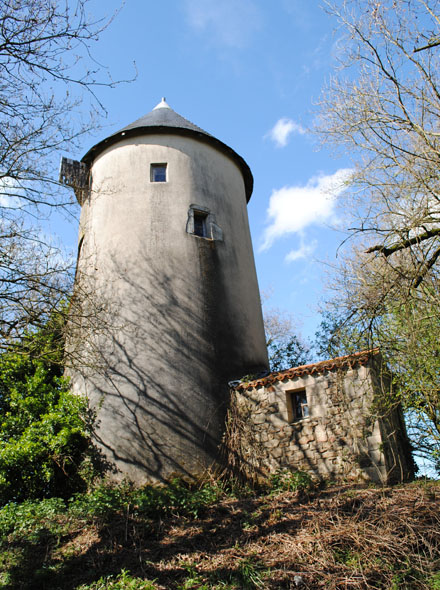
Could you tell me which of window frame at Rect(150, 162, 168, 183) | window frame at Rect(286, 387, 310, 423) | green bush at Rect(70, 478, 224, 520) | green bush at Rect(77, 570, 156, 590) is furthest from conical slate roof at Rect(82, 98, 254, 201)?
green bush at Rect(77, 570, 156, 590)

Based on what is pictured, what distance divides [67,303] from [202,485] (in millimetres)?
4261

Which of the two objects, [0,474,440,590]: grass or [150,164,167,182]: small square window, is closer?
[0,474,440,590]: grass

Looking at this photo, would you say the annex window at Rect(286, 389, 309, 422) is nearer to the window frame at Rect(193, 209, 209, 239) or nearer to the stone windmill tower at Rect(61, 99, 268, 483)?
the stone windmill tower at Rect(61, 99, 268, 483)

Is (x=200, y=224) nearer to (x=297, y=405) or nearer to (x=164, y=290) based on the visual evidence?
(x=164, y=290)

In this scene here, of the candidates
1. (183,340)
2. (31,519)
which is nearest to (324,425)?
(183,340)

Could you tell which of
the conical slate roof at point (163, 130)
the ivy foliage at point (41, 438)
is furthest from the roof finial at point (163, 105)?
the ivy foliage at point (41, 438)

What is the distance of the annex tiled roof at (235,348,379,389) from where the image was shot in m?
8.51

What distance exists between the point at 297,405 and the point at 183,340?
2.71 meters

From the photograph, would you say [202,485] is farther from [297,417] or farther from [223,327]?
[223,327]

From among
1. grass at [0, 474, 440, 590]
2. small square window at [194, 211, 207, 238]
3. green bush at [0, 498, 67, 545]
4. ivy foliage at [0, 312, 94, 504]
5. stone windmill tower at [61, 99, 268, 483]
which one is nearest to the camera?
grass at [0, 474, 440, 590]

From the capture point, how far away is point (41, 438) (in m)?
8.69

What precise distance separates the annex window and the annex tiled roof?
14.2 inches

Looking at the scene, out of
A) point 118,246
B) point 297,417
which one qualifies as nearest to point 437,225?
point 297,417

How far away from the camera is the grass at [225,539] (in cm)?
531
